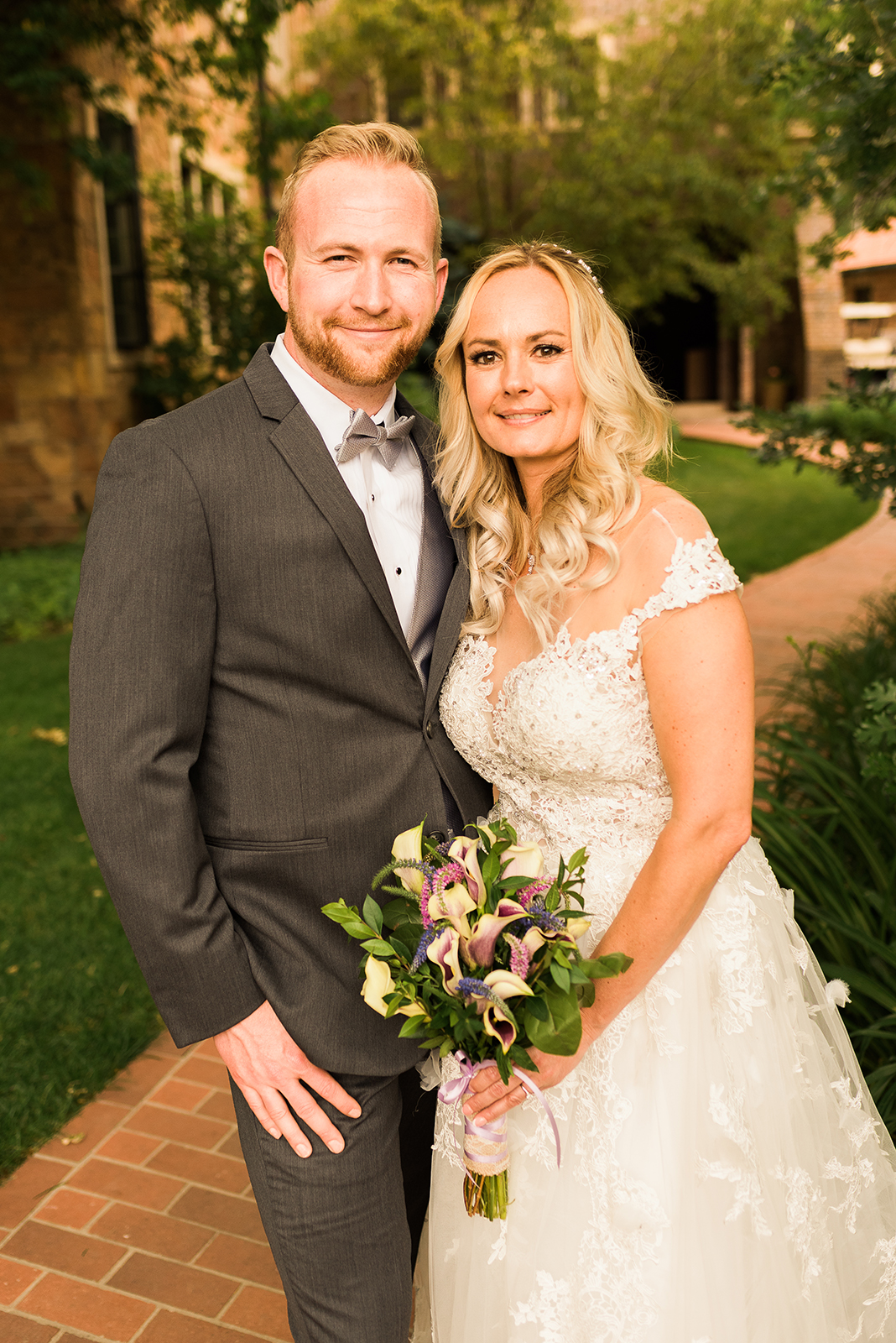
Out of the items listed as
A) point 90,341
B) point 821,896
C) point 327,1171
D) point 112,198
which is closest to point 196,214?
point 112,198

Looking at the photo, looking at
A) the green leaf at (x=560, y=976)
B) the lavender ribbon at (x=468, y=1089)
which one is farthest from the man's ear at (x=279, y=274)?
the lavender ribbon at (x=468, y=1089)

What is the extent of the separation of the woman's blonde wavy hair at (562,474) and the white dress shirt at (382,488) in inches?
4.7

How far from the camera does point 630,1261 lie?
6.52 ft

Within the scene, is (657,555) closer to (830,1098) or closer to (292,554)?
(292,554)

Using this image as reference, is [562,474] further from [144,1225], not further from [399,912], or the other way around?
[144,1225]

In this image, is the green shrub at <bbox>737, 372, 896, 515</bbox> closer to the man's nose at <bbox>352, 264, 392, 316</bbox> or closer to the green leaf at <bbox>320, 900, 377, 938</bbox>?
the man's nose at <bbox>352, 264, 392, 316</bbox>

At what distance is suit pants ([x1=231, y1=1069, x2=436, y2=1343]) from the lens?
2.00m

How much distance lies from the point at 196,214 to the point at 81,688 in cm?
1246

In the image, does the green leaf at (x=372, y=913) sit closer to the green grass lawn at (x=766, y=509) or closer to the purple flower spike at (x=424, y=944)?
the purple flower spike at (x=424, y=944)

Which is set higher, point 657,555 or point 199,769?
point 657,555

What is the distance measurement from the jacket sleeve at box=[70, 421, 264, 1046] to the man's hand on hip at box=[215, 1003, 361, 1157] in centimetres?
8

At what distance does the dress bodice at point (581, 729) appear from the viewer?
205cm

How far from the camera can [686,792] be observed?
76.5 inches

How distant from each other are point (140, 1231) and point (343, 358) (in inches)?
97.1
